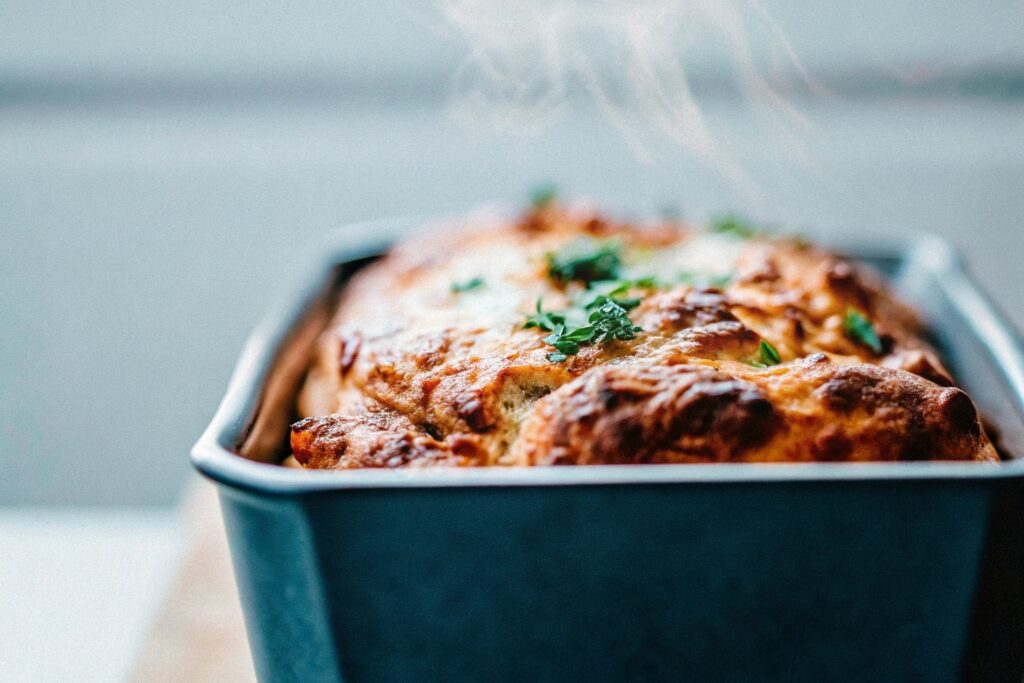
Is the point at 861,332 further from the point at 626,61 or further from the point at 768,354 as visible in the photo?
the point at 626,61

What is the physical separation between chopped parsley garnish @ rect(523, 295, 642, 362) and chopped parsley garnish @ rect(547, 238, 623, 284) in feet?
0.53

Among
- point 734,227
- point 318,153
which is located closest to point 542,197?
point 734,227

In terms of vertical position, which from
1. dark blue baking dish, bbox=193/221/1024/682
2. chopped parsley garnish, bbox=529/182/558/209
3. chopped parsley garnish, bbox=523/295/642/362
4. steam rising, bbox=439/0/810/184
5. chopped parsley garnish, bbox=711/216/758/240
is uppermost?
steam rising, bbox=439/0/810/184

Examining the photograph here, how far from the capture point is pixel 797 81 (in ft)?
6.93

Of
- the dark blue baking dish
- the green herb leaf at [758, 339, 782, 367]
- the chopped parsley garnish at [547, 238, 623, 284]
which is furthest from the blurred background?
the dark blue baking dish

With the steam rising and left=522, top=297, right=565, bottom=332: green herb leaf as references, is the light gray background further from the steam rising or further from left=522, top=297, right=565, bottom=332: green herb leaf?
left=522, top=297, right=565, bottom=332: green herb leaf

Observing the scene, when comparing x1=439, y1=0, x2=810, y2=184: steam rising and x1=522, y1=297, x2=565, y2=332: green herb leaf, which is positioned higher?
x1=439, y1=0, x2=810, y2=184: steam rising

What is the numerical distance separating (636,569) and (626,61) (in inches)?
58.0

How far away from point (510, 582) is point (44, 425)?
81.1 inches

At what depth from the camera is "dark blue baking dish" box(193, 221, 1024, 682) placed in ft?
2.32

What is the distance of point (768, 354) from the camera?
989 millimetres

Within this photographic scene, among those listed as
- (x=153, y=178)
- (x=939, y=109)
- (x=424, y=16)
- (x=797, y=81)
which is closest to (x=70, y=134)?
(x=153, y=178)

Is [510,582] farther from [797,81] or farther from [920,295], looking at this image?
[797,81]

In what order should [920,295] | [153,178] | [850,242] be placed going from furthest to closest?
[153,178] → [850,242] → [920,295]
